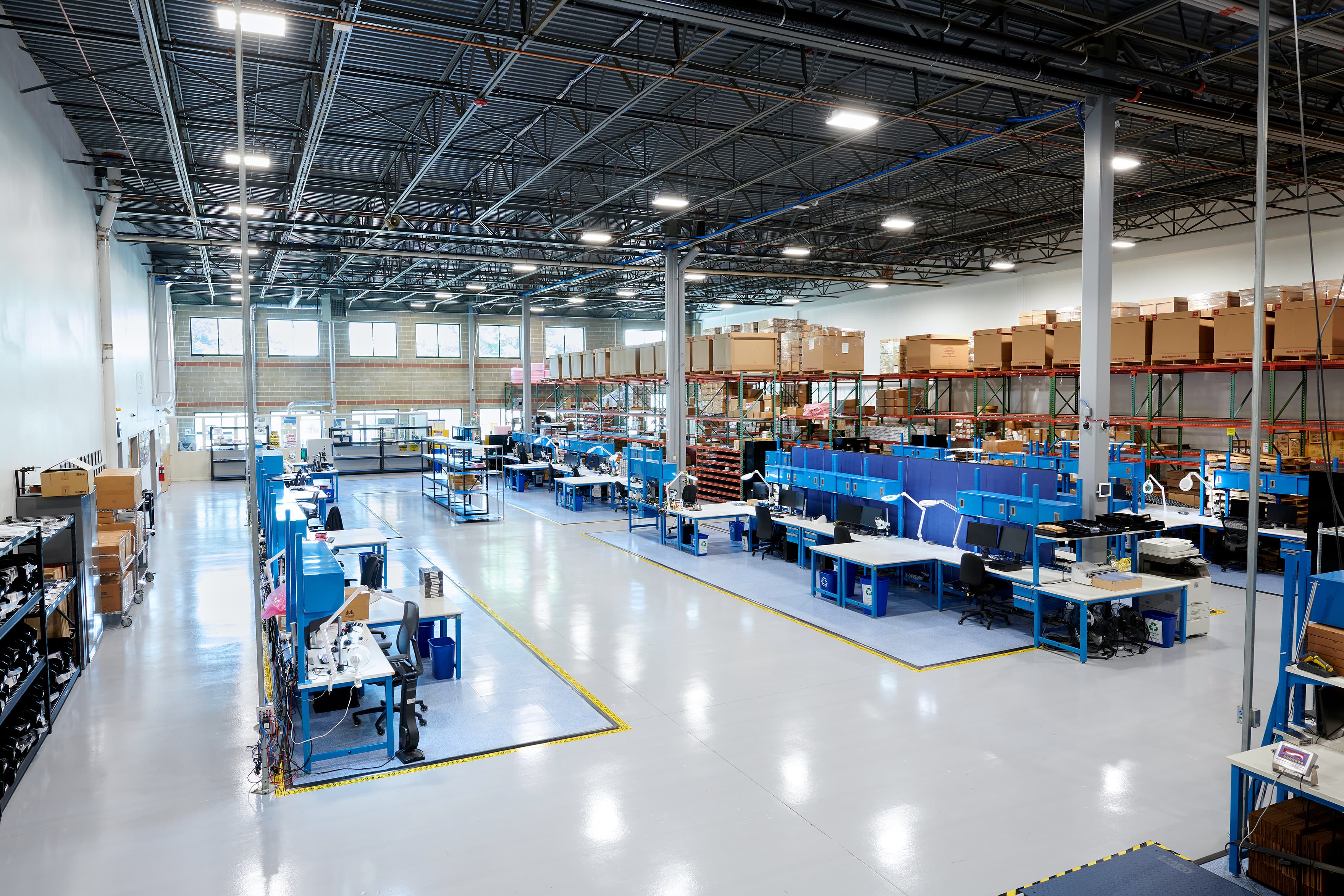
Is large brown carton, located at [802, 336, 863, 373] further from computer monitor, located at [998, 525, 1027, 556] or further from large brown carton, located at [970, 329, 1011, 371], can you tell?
computer monitor, located at [998, 525, 1027, 556]

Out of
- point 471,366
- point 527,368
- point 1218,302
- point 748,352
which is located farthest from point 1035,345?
point 471,366

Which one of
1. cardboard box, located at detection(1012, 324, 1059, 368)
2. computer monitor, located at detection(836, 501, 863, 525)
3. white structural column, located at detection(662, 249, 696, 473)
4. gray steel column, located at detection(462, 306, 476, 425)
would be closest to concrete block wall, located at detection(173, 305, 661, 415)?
gray steel column, located at detection(462, 306, 476, 425)

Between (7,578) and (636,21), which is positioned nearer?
(7,578)

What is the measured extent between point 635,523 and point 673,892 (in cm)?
1323

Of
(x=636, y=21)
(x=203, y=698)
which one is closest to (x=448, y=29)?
(x=636, y=21)

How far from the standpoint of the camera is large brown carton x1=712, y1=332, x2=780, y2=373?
54.3ft

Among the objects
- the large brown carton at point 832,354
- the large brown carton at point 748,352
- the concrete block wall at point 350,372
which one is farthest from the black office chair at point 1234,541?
the concrete block wall at point 350,372

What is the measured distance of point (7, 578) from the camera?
6.05m

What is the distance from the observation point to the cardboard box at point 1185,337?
13.2 m

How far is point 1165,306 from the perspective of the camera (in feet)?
47.9

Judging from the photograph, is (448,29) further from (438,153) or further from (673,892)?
(673,892)

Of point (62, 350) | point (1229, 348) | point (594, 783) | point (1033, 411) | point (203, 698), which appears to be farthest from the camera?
point (1033, 411)

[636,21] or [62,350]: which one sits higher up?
[636,21]

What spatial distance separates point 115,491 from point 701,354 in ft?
37.4
